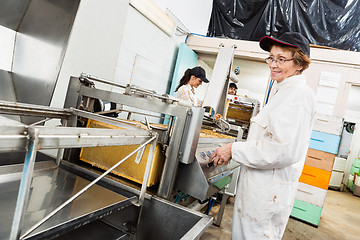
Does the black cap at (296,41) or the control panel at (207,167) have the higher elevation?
the black cap at (296,41)

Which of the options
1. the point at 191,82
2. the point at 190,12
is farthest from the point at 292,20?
the point at 191,82

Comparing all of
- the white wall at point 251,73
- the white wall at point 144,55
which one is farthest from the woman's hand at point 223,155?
the white wall at point 251,73

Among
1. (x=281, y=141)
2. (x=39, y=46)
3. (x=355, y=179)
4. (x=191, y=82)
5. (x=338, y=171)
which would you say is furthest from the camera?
(x=338, y=171)

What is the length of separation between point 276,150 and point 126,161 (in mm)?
821

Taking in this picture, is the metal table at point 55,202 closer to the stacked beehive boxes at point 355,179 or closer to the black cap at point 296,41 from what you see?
the black cap at point 296,41

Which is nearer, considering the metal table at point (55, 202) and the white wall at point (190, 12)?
the metal table at point (55, 202)

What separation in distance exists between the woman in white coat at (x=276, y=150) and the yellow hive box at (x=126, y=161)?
348mm

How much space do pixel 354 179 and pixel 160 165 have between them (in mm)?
7645

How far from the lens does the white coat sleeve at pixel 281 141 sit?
3.51 ft

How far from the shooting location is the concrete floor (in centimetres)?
264

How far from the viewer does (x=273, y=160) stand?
1.09 metres

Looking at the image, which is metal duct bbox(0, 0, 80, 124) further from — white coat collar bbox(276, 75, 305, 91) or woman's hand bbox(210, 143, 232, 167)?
white coat collar bbox(276, 75, 305, 91)

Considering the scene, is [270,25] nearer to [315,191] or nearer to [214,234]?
[315,191]

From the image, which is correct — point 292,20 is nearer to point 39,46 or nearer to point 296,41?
point 296,41
